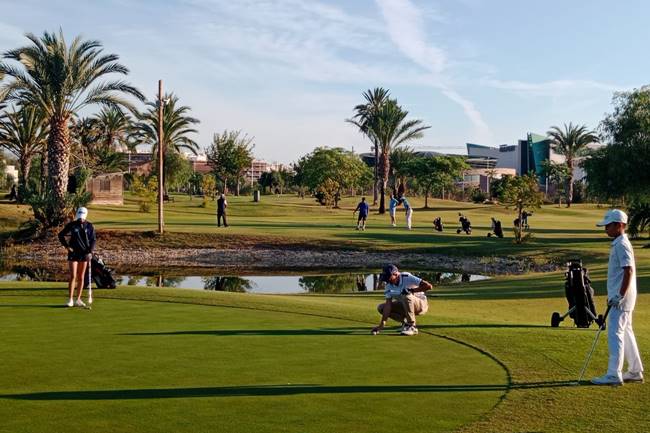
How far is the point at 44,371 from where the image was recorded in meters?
9.38

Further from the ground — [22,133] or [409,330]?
[22,133]

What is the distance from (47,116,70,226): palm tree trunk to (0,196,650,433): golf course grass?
1020 inches

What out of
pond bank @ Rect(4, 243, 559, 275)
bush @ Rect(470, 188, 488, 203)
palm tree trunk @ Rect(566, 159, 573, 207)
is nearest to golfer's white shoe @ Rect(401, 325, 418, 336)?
pond bank @ Rect(4, 243, 559, 275)

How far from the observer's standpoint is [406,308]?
12492 mm

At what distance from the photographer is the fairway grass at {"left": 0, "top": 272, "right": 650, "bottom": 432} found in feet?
24.5

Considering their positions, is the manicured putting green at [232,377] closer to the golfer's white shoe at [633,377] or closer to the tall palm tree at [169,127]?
the golfer's white shoe at [633,377]

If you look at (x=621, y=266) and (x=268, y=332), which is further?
(x=268, y=332)

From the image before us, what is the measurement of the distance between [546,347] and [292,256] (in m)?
28.8

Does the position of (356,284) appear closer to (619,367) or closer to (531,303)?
(531,303)

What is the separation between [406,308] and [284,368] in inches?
135

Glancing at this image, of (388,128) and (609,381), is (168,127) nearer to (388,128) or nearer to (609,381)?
(388,128)

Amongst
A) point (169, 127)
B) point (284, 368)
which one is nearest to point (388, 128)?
point (169, 127)

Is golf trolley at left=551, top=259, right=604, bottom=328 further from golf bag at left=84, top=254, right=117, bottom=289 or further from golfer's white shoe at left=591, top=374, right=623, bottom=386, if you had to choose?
golf bag at left=84, top=254, right=117, bottom=289

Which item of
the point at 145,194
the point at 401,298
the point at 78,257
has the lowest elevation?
the point at 401,298
